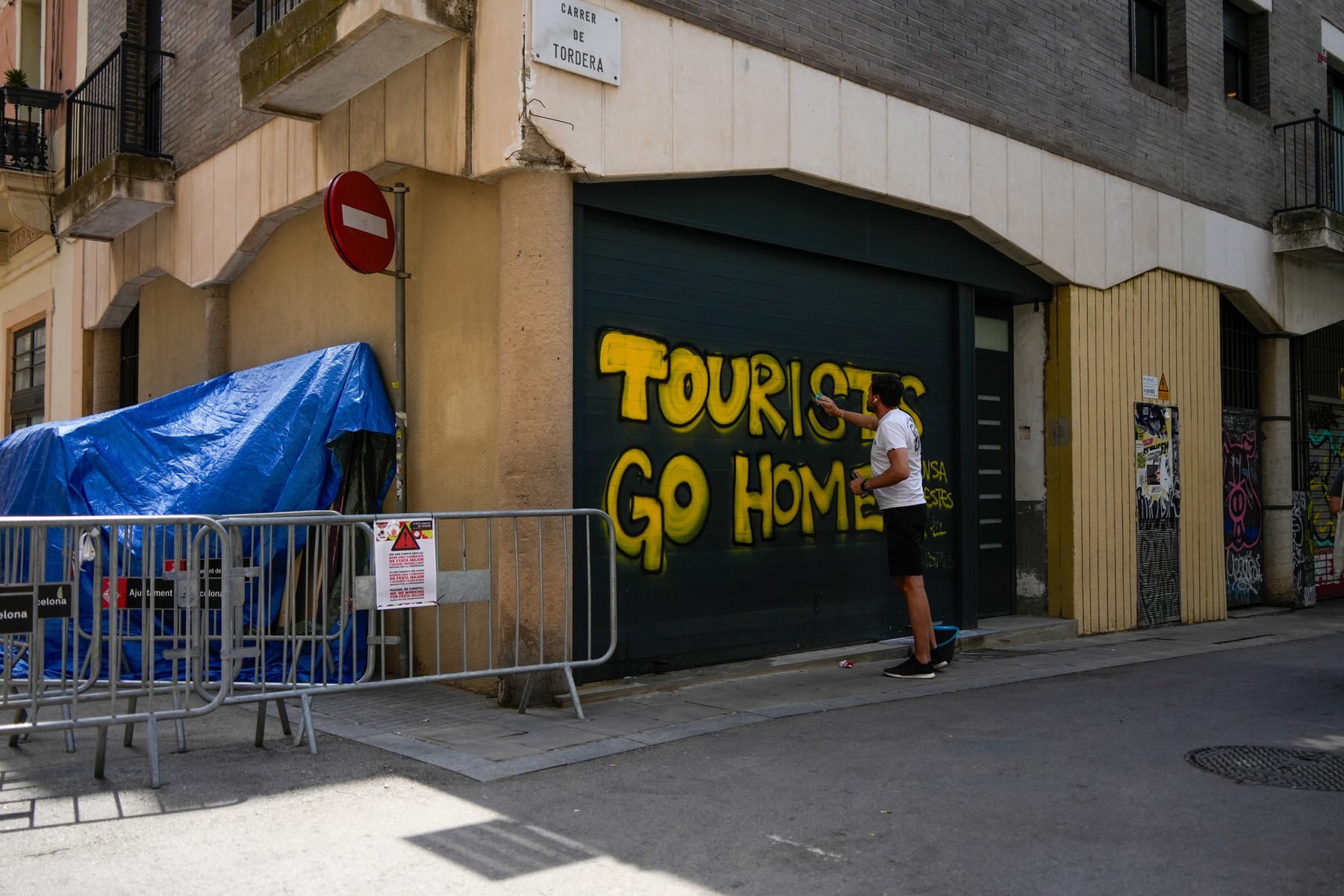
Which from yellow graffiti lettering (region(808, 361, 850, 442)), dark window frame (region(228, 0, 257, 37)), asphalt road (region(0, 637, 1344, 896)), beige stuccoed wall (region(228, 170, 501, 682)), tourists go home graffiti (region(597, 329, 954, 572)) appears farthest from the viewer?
dark window frame (region(228, 0, 257, 37))

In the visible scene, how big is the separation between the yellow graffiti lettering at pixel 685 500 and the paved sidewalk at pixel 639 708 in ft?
3.15

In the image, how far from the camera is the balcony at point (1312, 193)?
43.0 feet

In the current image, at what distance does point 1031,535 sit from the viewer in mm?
10867

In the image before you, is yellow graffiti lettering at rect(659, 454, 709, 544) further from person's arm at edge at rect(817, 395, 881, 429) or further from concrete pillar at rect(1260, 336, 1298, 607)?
concrete pillar at rect(1260, 336, 1298, 607)

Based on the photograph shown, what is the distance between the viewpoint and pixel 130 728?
5777 millimetres

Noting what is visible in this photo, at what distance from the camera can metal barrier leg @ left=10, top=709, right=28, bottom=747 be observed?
5.44m

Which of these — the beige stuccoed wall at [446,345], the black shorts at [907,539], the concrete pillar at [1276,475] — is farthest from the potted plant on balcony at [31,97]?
the concrete pillar at [1276,475]

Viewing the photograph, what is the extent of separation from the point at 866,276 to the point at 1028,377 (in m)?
2.53

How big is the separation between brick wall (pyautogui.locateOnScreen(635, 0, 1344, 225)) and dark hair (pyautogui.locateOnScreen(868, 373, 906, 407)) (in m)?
2.43

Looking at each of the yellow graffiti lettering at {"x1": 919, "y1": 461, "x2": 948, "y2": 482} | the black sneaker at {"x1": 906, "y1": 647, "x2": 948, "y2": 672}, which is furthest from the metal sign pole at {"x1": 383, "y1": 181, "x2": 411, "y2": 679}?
the yellow graffiti lettering at {"x1": 919, "y1": 461, "x2": 948, "y2": 482}

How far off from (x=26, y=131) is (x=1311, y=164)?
16.0 meters

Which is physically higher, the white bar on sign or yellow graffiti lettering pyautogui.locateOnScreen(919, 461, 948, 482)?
the white bar on sign

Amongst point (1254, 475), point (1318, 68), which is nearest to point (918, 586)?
point (1254, 475)

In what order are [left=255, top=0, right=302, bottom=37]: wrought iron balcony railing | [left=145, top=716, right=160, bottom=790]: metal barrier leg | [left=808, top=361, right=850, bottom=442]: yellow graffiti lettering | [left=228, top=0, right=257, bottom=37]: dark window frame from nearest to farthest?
1. [left=145, top=716, right=160, bottom=790]: metal barrier leg
2. [left=808, top=361, right=850, bottom=442]: yellow graffiti lettering
3. [left=255, top=0, right=302, bottom=37]: wrought iron balcony railing
4. [left=228, top=0, right=257, bottom=37]: dark window frame
